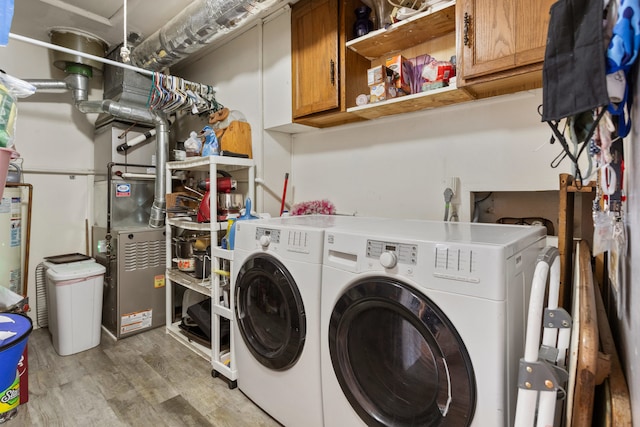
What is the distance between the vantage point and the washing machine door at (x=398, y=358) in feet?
3.22

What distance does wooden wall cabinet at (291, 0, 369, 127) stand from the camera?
206 cm

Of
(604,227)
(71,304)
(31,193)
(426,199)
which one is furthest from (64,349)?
(604,227)

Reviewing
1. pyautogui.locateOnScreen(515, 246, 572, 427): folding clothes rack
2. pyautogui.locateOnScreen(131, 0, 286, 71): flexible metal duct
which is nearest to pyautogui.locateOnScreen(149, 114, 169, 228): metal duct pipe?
pyautogui.locateOnScreen(131, 0, 286, 71): flexible metal duct

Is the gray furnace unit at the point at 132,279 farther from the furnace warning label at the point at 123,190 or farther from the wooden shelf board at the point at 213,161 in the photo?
the wooden shelf board at the point at 213,161

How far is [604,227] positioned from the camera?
752 mm

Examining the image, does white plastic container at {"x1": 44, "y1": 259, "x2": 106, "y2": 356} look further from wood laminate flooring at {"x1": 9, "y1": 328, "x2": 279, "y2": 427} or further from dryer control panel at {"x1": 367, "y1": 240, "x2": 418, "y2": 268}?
dryer control panel at {"x1": 367, "y1": 240, "x2": 418, "y2": 268}

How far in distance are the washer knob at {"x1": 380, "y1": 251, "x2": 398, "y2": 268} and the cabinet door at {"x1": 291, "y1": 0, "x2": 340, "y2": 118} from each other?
4.23 feet

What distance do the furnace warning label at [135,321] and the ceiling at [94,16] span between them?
2447 mm

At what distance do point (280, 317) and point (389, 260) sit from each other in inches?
29.4

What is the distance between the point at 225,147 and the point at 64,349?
77.1 inches

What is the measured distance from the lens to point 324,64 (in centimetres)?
213

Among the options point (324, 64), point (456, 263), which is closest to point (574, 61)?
point (456, 263)

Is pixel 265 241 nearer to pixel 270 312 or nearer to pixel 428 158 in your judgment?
pixel 270 312

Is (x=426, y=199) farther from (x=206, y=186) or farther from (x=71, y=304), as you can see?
(x=71, y=304)
